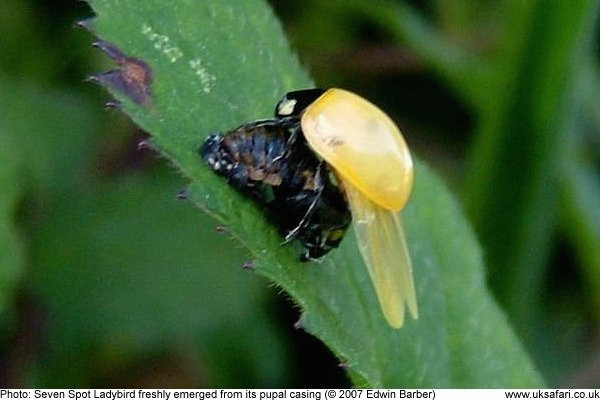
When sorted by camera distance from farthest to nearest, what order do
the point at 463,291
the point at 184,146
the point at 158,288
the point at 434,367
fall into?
the point at 158,288, the point at 463,291, the point at 434,367, the point at 184,146

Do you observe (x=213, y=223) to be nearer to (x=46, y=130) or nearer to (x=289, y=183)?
(x=46, y=130)

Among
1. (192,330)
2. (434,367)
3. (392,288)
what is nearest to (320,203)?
(392,288)

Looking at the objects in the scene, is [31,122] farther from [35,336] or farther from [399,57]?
[399,57]
